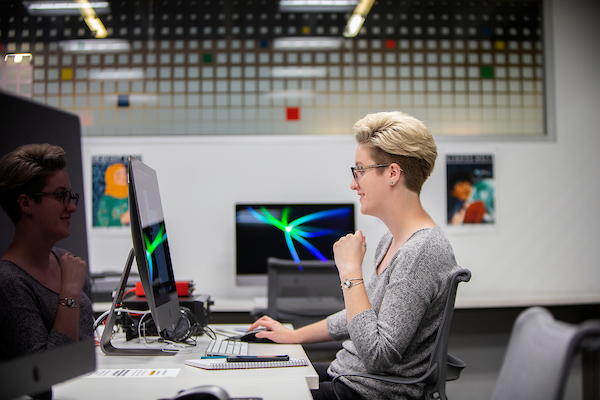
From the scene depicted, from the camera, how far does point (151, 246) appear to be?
127 cm

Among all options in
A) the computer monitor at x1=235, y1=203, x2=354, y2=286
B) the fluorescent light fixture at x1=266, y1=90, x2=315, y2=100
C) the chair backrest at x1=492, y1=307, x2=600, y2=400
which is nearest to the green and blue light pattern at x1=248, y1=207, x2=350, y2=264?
the computer monitor at x1=235, y1=203, x2=354, y2=286

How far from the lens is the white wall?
120 inches

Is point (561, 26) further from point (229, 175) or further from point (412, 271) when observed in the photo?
point (412, 271)

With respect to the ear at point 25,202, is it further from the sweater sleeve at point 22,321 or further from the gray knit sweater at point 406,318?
the gray knit sweater at point 406,318

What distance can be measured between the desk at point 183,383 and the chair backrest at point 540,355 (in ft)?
1.53

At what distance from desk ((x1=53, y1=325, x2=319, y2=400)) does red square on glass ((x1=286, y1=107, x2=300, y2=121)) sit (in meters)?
2.23

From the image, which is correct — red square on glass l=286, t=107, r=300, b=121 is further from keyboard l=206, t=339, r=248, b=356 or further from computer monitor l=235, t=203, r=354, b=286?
keyboard l=206, t=339, r=248, b=356

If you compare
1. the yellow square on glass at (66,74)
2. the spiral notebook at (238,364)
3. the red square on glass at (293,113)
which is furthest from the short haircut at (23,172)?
the yellow square on glass at (66,74)

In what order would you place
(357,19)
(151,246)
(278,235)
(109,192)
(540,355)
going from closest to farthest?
1. (540,355)
2. (151,246)
3. (278,235)
4. (109,192)
5. (357,19)

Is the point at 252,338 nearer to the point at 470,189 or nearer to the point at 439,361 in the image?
the point at 439,361

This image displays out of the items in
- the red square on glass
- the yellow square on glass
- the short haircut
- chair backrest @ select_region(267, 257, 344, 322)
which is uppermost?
the yellow square on glass

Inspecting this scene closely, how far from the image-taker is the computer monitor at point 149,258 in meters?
1.16

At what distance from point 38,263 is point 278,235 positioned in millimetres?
1932

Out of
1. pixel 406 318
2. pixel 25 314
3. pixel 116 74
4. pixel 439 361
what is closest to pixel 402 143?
pixel 406 318
